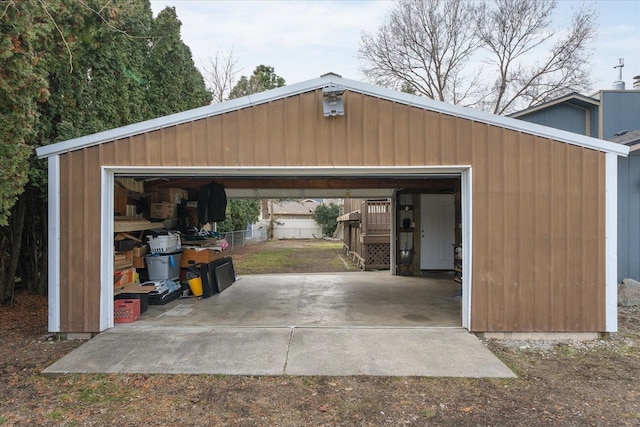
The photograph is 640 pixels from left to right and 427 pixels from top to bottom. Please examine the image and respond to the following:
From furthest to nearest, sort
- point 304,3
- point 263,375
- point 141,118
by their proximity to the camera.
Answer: point 304,3, point 141,118, point 263,375

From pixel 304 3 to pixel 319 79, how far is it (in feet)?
22.5

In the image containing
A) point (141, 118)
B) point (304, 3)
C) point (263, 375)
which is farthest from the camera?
point (304, 3)

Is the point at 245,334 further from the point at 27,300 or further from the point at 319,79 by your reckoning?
the point at 27,300

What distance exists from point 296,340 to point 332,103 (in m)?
2.85

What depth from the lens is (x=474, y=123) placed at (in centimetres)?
468

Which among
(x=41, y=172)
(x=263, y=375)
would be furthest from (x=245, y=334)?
(x=41, y=172)

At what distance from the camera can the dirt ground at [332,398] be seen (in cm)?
291

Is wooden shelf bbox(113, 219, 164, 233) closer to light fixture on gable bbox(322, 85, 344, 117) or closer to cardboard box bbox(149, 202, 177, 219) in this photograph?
cardboard box bbox(149, 202, 177, 219)

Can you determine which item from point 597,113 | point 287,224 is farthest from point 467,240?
point 287,224

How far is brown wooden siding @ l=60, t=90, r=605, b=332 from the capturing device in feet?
15.1

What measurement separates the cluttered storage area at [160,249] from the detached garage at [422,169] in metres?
1.10

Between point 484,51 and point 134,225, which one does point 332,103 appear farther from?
point 484,51

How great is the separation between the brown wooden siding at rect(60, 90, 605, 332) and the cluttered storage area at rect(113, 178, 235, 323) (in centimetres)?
119

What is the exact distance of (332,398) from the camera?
322cm
